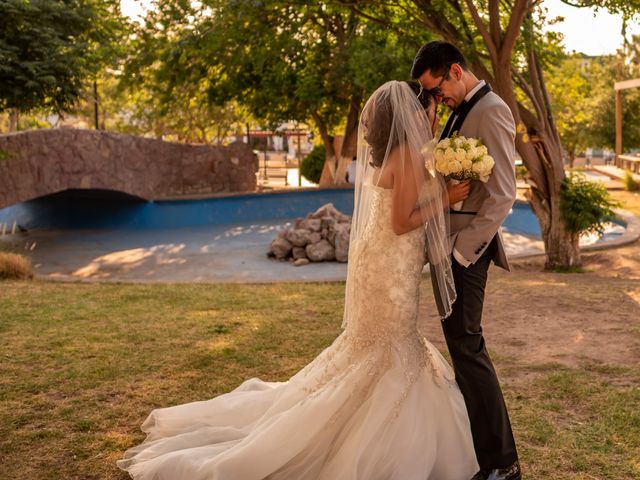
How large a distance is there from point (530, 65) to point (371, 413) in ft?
26.3

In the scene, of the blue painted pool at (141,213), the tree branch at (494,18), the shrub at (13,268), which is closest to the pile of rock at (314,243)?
the shrub at (13,268)

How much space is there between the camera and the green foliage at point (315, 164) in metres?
26.8

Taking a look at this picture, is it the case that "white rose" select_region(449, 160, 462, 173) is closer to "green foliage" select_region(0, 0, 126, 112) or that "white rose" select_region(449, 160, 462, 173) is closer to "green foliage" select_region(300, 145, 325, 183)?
"green foliage" select_region(0, 0, 126, 112)

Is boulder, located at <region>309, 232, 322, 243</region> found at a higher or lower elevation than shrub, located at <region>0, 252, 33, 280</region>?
higher

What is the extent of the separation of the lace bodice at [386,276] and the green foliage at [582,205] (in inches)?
278

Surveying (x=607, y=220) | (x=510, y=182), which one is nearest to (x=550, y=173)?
(x=607, y=220)

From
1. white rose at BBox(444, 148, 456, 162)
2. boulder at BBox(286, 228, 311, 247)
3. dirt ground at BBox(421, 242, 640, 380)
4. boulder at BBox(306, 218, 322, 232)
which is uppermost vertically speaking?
white rose at BBox(444, 148, 456, 162)

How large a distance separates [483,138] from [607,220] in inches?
327

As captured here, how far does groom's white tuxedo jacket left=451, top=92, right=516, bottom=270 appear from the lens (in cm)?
352

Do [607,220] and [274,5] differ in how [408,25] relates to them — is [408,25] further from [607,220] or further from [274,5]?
[607,220]

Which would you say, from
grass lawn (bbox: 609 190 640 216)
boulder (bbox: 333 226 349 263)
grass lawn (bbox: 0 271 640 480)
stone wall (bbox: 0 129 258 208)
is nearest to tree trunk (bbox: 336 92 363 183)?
stone wall (bbox: 0 129 258 208)

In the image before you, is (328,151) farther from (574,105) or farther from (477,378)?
(477,378)

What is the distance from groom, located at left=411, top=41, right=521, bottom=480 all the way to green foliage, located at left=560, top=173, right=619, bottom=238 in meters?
7.12

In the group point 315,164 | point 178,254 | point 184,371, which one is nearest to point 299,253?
point 178,254
